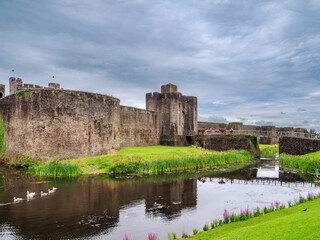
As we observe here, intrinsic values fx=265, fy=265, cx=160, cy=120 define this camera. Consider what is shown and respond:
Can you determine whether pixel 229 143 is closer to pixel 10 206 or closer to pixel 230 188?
pixel 230 188

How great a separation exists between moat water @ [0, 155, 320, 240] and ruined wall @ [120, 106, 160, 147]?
36.6ft

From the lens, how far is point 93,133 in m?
21.0

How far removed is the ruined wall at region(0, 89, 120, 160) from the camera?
1939 centimetres

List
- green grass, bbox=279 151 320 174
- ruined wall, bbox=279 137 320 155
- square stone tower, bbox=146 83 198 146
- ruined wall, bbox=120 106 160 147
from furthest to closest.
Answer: square stone tower, bbox=146 83 198 146 → ruined wall, bbox=120 106 160 147 → ruined wall, bbox=279 137 320 155 → green grass, bbox=279 151 320 174

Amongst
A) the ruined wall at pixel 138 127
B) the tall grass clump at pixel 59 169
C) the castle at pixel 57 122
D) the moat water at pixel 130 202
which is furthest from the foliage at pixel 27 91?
the ruined wall at pixel 138 127

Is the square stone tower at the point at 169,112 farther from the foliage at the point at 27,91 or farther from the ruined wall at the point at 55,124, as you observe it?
the foliage at the point at 27,91

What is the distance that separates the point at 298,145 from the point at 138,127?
53.6 feet

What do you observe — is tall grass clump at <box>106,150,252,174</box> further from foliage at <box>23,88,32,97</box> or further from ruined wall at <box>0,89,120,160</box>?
foliage at <box>23,88,32,97</box>

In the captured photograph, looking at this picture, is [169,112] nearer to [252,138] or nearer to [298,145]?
[252,138]

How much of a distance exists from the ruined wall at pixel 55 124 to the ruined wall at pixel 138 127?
18.5ft

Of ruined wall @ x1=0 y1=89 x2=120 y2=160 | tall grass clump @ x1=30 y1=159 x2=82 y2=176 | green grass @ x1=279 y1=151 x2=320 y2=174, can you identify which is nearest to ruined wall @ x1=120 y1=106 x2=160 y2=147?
ruined wall @ x1=0 y1=89 x2=120 y2=160

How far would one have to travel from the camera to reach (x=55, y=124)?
19531 mm

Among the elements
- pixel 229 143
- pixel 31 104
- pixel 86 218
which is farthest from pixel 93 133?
pixel 229 143

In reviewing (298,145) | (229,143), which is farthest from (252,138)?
(298,145)
